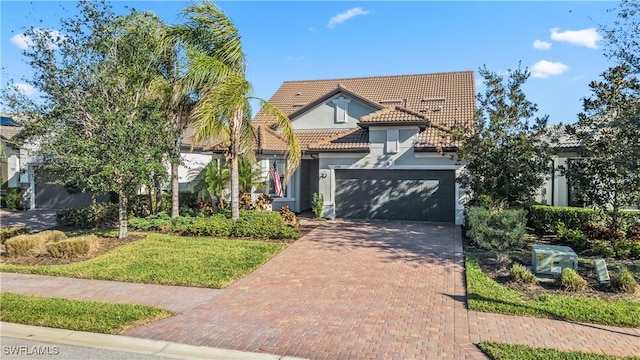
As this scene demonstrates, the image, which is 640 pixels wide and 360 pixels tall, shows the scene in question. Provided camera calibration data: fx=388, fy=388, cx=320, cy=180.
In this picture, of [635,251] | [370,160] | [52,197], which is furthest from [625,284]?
[52,197]

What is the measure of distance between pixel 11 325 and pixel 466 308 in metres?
7.59

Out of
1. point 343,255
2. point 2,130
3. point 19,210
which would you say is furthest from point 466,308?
point 2,130

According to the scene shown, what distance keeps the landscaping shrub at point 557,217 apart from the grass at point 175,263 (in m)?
9.04

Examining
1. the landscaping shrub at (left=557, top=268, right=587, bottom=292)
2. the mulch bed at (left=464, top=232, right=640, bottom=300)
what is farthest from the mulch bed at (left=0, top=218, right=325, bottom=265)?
the landscaping shrub at (left=557, top=268, right=587, bottom=292)

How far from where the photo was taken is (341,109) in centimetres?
2011

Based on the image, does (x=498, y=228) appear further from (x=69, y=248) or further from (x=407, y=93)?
(x=407, y=93)

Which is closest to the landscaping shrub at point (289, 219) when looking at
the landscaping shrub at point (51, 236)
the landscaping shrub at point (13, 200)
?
the landscaping shrub at point (51, 236)

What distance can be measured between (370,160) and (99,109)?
10495 millimetres

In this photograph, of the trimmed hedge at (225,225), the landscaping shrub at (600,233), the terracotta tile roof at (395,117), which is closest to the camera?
the landscaping shrub at (600,233)

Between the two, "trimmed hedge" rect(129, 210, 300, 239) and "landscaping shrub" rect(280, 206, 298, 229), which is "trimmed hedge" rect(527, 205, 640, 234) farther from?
"landscaping shrub" rect(280, 206, 298, 229)

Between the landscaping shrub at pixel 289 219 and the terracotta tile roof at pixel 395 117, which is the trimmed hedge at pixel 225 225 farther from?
the terracotta tile roof at pixel 395 117

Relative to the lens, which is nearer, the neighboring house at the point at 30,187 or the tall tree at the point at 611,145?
the tall tree at the point at 611,145

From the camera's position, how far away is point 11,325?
20.3 feet

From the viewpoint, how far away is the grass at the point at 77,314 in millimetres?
6043
